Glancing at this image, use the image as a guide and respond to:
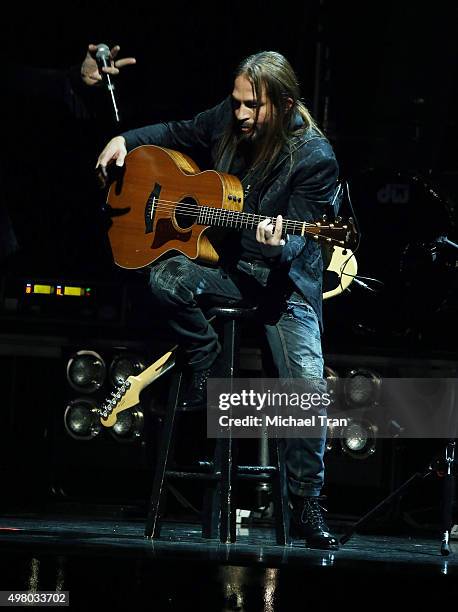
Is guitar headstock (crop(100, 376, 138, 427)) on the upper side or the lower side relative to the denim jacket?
lower

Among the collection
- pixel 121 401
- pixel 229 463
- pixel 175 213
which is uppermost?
pixel 175 213

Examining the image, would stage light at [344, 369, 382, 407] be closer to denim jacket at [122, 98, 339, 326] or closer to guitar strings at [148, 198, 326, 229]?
denim jacket at [122, 98, 339, 326]

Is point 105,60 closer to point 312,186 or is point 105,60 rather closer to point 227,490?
point 312,186

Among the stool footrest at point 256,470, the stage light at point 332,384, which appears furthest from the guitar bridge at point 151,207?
the stage light at point 332,384

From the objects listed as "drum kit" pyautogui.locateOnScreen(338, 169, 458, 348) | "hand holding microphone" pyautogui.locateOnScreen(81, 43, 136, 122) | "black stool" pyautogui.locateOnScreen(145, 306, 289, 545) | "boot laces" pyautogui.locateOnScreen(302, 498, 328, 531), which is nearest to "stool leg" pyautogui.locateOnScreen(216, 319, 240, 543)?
"black stool" pyautogui.locateOnScreen(145, 306, 289, 545)

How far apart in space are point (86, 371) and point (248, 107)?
204 centimetres

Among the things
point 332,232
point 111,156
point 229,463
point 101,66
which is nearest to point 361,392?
point 229,463

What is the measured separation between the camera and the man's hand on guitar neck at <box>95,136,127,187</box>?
154 inches

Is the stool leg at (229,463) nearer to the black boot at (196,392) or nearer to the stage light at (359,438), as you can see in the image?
the black boot at (196,392)

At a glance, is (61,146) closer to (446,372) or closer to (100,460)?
(100,460)

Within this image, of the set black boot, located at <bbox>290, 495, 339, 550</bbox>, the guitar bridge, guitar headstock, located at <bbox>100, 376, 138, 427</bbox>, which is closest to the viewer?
black boot, located at <bbox>290, 495, 339, 550</bbox>

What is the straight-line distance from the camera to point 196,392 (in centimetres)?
382

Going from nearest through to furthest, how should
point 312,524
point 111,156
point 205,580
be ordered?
1. point 205,580
2. point 312,524
3. point 111,156

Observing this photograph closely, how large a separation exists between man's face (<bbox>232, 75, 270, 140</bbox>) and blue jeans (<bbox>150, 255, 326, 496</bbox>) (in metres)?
0.50
